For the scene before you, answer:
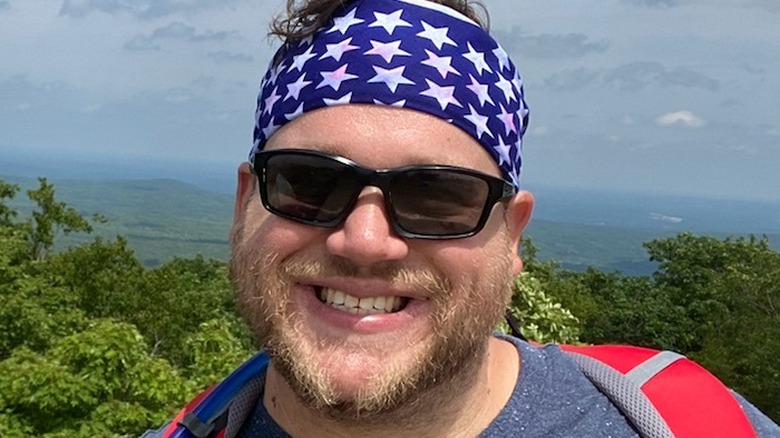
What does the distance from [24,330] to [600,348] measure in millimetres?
19787

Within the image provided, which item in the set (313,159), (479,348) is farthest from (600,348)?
(313,159)

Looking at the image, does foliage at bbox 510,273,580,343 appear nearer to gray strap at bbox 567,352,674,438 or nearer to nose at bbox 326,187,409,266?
gray strap at bbox 567,352,674,438

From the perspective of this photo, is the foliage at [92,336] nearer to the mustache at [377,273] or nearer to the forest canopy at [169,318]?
the forest canopy at [169,318]

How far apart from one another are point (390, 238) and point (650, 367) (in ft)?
2.57

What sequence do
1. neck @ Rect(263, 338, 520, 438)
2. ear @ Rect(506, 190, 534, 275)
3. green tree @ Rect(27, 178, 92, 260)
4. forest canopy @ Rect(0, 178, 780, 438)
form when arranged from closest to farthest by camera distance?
neck @ Rect(263, 338, 520, 438)
ear @ Rect(506, 190, 534, 275)
forest canopy @ Rect(0, 178, 780, 438)
green tree @ Rect(27, 178, 92, 260)

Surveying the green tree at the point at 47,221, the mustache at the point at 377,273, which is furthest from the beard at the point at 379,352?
A: the green tree at the point at 47,221

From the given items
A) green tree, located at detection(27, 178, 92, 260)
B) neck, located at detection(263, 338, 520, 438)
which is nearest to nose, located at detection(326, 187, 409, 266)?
neck, located at detection(263, 338, 520, 438)

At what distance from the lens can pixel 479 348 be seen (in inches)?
76.6

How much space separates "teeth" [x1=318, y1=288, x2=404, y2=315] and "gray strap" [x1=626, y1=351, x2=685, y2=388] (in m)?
0.65

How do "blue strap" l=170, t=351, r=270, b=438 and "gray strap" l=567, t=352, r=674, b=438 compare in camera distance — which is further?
"blue strap" l=170, t=351, r=270, b=438

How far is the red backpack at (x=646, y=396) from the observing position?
1812 mm

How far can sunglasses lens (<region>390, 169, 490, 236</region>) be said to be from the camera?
6.04ft

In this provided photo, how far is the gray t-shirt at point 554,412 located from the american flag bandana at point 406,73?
538 mm

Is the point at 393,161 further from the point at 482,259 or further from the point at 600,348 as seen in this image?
the point at 600,348
